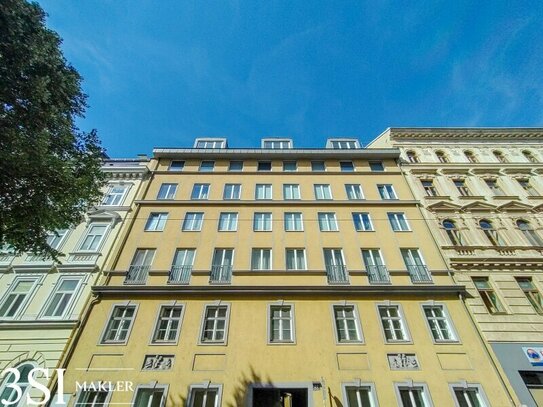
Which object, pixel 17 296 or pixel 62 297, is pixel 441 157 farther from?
pixel 17 296

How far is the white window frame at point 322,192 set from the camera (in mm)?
19656

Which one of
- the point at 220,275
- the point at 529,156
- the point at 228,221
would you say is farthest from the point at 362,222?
the point at 529,156

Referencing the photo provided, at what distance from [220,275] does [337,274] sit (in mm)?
7097

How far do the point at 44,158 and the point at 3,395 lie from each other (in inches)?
431

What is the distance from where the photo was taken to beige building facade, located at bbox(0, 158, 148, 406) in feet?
39.5

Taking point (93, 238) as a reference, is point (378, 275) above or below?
below

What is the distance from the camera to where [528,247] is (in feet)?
50.5

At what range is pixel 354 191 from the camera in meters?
20.0

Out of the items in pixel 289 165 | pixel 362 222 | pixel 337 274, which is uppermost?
pixel 289 165

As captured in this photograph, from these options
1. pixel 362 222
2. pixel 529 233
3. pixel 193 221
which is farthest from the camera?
pixel 193 221

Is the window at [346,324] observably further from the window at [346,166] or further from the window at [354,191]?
the window at [346,166]

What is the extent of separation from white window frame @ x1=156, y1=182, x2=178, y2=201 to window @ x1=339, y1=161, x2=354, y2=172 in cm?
1431

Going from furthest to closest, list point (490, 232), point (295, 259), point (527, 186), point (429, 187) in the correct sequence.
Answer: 1. point (429, 187)
2. point (527, 186)
3. point (490, 232)
4. point (295, 259)

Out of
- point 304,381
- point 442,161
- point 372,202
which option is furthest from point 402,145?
point 304,381
